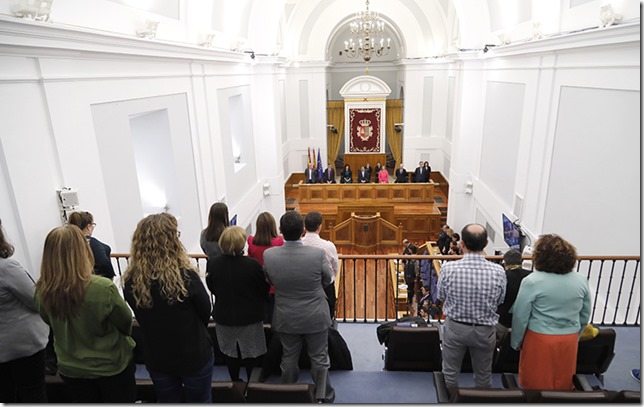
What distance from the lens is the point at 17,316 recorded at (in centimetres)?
251

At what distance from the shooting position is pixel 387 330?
3.62m

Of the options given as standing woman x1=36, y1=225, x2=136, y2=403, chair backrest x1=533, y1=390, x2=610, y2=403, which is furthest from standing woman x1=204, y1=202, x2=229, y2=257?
chair backrest x1=533, y1=390, x2=610, y2=403

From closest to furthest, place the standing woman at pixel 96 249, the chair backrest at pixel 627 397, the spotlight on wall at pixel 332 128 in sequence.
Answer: the chair backrest at pixel 627 397
the standing woman at pixel 96 249
the spotlight on wall at pixel 332 128

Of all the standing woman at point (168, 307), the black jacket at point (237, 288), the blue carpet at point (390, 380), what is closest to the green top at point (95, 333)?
the standing woman at point (168, 307)

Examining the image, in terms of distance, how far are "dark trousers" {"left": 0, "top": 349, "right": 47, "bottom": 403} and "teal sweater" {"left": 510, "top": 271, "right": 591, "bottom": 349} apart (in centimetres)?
303

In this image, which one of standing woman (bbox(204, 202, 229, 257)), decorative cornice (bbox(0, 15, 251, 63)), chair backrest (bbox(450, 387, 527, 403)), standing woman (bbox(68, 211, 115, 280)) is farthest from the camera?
standing woman (bbox(204, 202, 229, 257))

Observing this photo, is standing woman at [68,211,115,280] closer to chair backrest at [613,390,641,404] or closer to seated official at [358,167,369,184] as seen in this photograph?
chair backrest at [613,390,641,404]

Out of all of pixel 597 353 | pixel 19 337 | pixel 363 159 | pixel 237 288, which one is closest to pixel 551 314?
pixel 597 353

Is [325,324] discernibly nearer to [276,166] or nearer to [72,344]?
[72,344]

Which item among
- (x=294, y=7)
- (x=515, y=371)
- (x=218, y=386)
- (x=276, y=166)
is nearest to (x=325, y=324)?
(x=218, y=386)

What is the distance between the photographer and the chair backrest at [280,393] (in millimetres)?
2701

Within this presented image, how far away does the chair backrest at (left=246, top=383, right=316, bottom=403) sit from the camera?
2701 millimetres

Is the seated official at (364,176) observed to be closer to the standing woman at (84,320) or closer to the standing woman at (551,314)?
the standing woman at (551,314)

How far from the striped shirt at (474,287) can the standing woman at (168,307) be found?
60.1 inches
